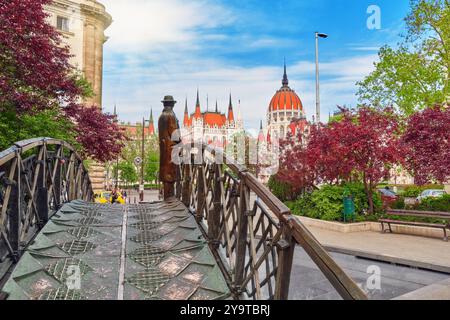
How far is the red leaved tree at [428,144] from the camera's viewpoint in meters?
15.2

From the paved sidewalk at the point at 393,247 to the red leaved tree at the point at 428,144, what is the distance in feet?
14.8

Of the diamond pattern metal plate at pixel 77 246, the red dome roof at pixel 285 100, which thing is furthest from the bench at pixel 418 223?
the red dome roof at pixel 285 100

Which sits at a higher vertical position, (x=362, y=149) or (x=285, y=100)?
(x=285, y=100)

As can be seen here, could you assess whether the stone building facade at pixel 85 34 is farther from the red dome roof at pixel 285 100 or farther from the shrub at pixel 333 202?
the red dome roof at pixel 285 100

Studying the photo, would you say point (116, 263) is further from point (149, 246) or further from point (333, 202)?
point (333, 202)

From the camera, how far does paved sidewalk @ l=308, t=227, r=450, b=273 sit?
828cm

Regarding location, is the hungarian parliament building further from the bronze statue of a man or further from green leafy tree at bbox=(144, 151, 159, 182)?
the bronze statue of a man

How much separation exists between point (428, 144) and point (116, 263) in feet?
52.6

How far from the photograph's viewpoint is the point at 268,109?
162875 millimetres

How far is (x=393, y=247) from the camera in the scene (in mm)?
10344

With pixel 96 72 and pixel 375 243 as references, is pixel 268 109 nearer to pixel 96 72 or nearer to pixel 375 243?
pixel 96 72

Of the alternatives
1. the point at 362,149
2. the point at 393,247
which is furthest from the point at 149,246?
the point at 362,149

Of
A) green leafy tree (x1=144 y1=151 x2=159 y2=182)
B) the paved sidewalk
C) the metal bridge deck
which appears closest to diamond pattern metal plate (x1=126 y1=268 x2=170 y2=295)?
the metal bridge deck
